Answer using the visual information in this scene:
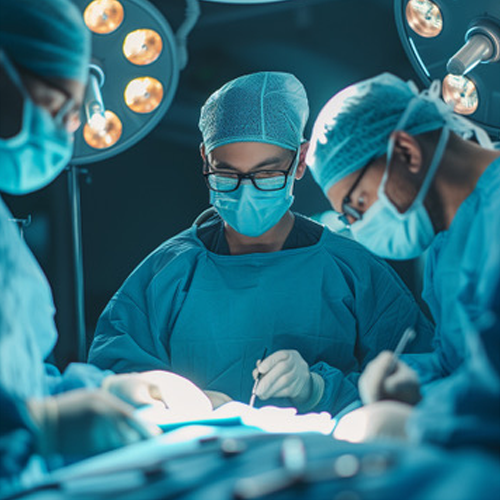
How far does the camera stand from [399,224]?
1.74m

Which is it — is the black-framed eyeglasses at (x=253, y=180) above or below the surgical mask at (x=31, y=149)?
below

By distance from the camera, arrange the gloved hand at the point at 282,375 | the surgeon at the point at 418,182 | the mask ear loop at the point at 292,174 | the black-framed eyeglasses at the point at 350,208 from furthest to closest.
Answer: the mask ear loop at the point at 292,174 → the gloved hand at the point at 282,375 → the black-framed eyeglasses at the point at 350,208 → the surgeon at the point at 418,182

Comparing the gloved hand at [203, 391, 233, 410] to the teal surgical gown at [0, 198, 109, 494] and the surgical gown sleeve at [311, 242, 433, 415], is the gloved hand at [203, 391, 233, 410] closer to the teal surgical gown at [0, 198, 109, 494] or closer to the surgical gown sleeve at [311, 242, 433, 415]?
the surgical gown sleeve at [311, 242, 433, 415]

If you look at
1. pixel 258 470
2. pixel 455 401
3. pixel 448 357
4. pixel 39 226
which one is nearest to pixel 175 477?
pixel 258 470

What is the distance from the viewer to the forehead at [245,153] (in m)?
2.29

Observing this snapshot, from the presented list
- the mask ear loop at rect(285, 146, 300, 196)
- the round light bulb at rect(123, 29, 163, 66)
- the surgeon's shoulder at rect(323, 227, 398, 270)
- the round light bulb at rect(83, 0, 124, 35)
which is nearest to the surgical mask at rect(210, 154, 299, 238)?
the mask ear loop at rect(285, 146, 300, 196)

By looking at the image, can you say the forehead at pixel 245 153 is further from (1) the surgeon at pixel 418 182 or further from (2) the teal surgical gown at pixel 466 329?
(2) the teal surgical gown at pixel 466 329

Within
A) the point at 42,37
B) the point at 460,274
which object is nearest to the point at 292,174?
the point at 460,274

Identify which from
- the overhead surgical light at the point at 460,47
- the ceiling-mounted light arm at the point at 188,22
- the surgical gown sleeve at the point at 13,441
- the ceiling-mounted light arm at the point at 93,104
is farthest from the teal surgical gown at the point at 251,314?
the ceiling-mounted light arm at the point at 188,22

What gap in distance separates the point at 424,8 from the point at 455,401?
1.66 m

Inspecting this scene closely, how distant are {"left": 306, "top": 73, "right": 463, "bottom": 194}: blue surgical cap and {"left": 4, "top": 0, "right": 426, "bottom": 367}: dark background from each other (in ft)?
4.99

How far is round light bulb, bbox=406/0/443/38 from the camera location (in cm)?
235

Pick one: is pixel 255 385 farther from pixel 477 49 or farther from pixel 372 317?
pixel 477 49

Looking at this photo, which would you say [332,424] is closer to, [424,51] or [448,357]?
[448,357]
